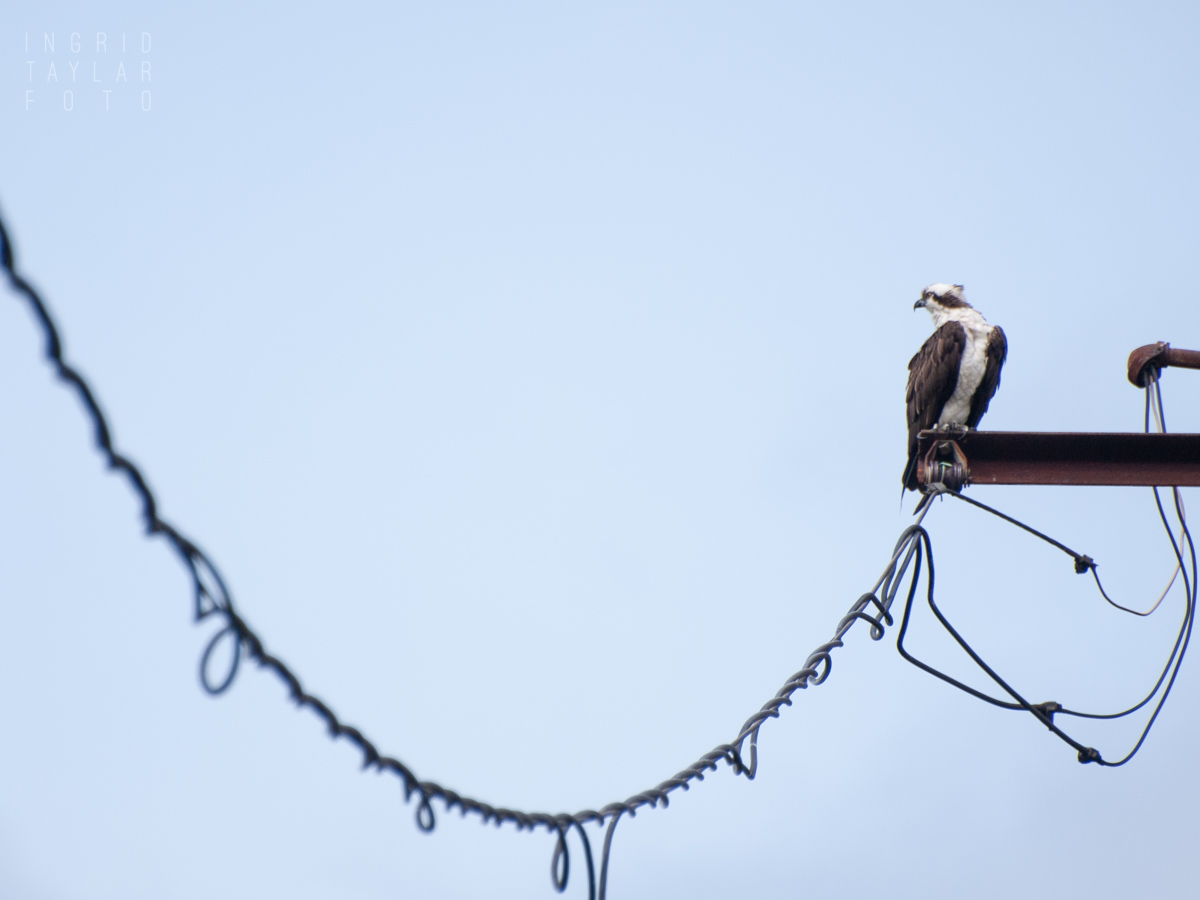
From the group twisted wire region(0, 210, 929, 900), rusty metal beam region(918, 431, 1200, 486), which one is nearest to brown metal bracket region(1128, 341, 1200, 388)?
rusty metal beam region(918, 431, 1200, 486)

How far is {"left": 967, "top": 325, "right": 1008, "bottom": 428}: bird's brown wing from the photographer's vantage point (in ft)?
26.2

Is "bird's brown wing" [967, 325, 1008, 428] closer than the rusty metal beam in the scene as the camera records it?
No

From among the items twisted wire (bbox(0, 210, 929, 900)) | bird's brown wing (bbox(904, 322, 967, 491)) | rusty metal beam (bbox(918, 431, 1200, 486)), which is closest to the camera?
twisted wire (bbox(0, 210, 929, 900))

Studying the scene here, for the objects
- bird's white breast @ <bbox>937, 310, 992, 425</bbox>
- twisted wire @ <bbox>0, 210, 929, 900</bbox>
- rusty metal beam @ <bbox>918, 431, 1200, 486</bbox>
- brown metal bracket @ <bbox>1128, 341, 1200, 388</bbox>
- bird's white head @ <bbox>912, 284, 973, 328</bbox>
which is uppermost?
bird's white head @ <bbox>912, 284, 973, 328</bbox>

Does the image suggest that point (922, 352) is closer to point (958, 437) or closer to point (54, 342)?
point (958, 437)

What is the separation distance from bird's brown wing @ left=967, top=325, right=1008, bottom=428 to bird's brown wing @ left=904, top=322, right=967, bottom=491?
8.8 inches

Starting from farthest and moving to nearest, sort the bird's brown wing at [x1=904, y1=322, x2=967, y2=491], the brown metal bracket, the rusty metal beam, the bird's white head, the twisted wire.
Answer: the bird's white head → the bird's brown wing at [x1=904, y1=322, x2=967, y2=491] → the brown metal bracket → the rusty metal beam → the twisted wire

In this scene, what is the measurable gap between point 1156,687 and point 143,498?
5133 mm

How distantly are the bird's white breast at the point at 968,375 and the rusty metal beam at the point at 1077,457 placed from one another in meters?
2.96

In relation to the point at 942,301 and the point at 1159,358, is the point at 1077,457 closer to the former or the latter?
the point at 1159,358

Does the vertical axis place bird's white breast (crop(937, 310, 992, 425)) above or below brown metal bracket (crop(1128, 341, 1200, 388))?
above

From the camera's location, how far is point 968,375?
7926 mm

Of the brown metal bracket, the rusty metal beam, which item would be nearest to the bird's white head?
the brown metal bracket

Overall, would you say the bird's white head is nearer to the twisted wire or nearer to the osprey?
the osprey
